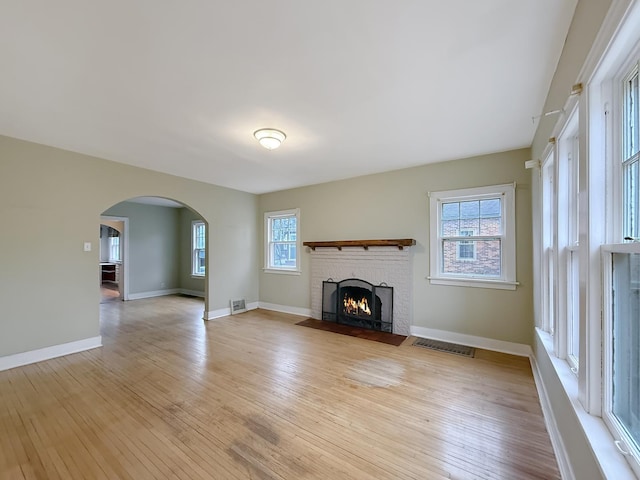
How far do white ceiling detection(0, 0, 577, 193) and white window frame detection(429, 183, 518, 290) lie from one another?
0.62 metres

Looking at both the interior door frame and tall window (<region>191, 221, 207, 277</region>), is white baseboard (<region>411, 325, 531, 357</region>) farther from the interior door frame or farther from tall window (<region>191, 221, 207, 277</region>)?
the interior door frame

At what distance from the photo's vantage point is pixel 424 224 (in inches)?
169

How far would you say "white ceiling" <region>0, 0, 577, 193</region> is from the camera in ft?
5.12

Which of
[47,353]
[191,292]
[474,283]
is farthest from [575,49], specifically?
[191,292]

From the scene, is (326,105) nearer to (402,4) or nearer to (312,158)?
(402,4)

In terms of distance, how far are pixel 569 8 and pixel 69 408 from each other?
464 cm

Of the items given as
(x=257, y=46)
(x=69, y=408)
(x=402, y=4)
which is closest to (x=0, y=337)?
(x=69, y=408)

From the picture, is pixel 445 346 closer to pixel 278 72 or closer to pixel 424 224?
pixel 424 224

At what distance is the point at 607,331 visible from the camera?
1260 mm

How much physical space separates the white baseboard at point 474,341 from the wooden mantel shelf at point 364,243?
4.36ft

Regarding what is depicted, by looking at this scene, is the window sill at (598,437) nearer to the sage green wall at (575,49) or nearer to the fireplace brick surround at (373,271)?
the sage green wall at (575,49)

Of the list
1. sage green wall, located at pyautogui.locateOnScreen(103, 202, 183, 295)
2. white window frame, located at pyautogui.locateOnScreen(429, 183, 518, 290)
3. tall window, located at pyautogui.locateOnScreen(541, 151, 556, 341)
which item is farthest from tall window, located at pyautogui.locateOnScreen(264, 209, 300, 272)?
tall window, located at pyautogui.locateOnScreen(541, 151, 556, 341)

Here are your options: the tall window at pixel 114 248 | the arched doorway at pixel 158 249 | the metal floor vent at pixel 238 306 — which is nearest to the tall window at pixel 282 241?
the metal floor vent at pixel 238 306

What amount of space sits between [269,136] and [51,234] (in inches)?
125
